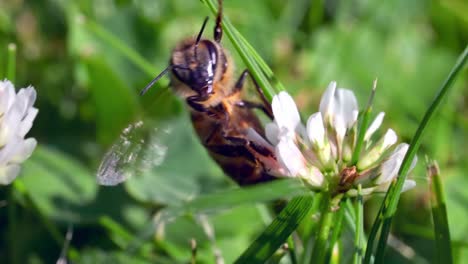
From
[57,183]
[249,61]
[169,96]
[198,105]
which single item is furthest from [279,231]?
[57,183]

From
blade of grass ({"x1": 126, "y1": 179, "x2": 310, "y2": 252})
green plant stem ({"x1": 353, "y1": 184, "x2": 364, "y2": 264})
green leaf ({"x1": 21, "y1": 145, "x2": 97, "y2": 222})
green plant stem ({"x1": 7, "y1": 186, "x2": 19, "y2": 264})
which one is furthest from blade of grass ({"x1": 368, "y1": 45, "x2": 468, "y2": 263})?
green leaf ({"x1": 21, "y1": 145, "x2": 97, "y2": 222})

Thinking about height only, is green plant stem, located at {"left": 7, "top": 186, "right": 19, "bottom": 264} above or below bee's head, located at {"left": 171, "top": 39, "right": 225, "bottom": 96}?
below

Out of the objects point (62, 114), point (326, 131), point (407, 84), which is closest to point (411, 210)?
point (407, 84)

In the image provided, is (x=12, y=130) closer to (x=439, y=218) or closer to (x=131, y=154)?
(x=131, y=154)

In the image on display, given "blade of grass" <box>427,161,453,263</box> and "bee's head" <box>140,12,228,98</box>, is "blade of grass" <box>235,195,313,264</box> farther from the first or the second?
"bee's head" <box>140,12,228,98</box>

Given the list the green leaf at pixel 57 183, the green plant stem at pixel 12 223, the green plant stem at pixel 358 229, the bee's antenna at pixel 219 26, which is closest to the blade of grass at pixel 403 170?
the green plant stem at pixel 358 229

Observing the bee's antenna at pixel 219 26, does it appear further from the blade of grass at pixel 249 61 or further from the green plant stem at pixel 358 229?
the green plant stem at pixel 358 229

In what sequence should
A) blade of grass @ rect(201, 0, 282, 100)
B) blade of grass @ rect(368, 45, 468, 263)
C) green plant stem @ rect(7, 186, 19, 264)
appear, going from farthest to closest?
green plant stem @ rect(7, 186, 19, 264)
blade of grass @ rect(201, 0, 282, 100)
blade of grass @ rect(368, 45, 468, 263)
